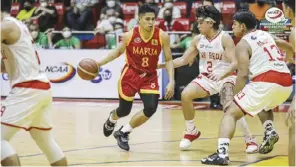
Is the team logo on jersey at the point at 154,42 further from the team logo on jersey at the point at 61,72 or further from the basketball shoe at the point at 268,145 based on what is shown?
the team logo on jersey at the point at 61,72

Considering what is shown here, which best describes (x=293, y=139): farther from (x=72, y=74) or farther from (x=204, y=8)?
(x=72, y=74)

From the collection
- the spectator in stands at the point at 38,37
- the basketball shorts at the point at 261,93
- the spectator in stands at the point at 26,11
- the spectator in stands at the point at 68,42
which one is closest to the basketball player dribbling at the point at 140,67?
the basketball shorts at the point at 261,93

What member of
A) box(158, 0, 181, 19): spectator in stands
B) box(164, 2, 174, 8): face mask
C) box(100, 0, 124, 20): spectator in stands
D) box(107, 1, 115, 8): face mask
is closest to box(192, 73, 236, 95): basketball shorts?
box(158, 0, 181, 19): spectator in stands

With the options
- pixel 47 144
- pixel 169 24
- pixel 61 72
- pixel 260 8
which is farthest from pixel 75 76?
pixel 47 144

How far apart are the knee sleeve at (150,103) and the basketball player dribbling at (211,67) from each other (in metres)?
0.40

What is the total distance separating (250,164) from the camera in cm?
773

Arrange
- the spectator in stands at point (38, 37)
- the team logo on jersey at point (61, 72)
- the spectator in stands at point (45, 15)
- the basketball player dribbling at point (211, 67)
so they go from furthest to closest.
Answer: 1. the spectator in stands at point (45, 15)
2. the spectator in stands at point (38, 37)
3. the team logo on jersey at point (61, 72)
4. the basketball player dribbling at point (211, 67)

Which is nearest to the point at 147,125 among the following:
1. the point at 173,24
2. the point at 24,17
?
the point at 173,24

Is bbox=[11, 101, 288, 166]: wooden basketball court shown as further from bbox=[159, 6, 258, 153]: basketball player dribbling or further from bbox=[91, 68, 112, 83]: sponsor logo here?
bbox=[91, 68, 112, 83]: sponsor logo

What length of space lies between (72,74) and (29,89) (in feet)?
32.4

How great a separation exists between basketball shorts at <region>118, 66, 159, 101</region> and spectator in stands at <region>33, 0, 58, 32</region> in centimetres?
903

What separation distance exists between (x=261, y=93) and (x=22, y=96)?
292cm

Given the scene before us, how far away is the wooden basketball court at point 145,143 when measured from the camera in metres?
7.95

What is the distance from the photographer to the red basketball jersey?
8758 millimetres
